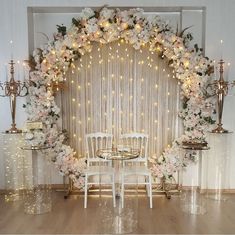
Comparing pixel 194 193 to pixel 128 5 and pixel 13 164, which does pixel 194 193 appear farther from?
pixel 128 5

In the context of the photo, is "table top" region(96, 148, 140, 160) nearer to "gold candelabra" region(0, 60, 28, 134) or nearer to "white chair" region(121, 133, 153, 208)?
"white chair" region(121, 133, 153, 208)

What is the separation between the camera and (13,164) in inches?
171

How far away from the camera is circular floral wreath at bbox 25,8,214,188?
4.18m

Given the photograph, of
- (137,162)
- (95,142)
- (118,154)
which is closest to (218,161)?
(137,162)

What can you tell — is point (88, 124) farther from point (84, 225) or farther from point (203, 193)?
point (203, 193)

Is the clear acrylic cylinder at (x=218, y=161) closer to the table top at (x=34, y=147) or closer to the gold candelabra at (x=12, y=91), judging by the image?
the table top at (x=34, y=147)

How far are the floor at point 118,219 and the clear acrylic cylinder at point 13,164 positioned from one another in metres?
0.28

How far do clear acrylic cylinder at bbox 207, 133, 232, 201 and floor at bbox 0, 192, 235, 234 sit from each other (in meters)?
0.23

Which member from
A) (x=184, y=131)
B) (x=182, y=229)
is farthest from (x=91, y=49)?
(x=182, y=229)

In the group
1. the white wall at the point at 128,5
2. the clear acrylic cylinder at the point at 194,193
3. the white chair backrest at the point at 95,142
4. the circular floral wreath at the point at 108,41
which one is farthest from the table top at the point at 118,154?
the white wall at the point at 128,5

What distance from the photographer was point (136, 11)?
4.17 meters

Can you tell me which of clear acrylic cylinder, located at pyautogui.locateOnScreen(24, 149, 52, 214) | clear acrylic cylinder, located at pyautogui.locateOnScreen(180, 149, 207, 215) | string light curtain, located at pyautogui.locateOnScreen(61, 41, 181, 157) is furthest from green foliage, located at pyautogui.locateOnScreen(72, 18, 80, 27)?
clear acrylic cylinder, located at pyautogui.locateOnScreen(180, 149, 207, 215)

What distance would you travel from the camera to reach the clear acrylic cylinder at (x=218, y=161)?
4.31 m

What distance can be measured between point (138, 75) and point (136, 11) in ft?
3.13
